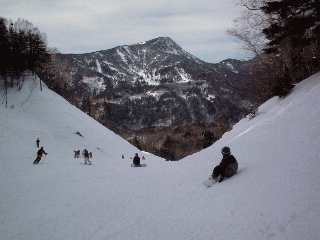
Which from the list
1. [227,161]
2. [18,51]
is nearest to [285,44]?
[227,161]

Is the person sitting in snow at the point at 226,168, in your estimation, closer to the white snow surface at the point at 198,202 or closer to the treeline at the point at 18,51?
the white snow surface at the point at 198,202

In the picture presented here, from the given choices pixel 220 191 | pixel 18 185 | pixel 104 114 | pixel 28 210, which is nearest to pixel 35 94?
pixel 18 185

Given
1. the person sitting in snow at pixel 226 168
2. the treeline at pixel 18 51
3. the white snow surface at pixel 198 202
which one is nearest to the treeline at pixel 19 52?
the treeline at pixel 18 51

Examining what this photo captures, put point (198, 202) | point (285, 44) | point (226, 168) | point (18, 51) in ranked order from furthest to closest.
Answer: point (18, 51) → point (285, 44) → point (226, 168) → point (198, 202)

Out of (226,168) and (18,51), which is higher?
(18,51)

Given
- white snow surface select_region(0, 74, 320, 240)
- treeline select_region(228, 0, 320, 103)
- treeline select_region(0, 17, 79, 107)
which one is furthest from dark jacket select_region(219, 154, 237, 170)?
treeline select_region(0, 17, 79, 107)

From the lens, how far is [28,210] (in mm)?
6070

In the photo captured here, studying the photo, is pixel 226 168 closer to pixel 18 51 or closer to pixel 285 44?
pixel 285 44

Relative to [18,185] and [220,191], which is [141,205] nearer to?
[220,191]

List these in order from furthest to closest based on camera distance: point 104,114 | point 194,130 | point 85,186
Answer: point 194,130 → point 104,114 → point 85,186

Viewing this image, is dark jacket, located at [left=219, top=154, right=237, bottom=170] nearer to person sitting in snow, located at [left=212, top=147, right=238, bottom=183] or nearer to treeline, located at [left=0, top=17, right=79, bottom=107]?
person sitting in snow, located at [left=212, top=147, right=238, bottom=183]

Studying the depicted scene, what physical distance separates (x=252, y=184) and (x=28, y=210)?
675 centimetres

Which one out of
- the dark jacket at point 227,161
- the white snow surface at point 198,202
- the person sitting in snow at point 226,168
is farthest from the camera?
the dark jacket at point 227,161

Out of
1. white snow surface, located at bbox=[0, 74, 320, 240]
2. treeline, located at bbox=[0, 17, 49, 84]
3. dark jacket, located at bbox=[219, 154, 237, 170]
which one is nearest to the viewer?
white snow surface, located at bbox=[0, 74, 320, 240]
